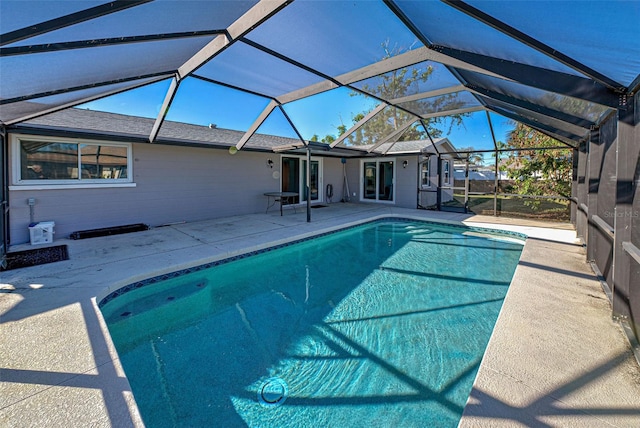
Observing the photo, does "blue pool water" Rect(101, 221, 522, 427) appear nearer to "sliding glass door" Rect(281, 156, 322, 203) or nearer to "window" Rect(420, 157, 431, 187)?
"sliding glass door" Rect(281, 156, 322, 203)

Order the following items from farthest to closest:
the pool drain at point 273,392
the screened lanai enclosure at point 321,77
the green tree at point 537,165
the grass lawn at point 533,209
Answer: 1. the grass lawn at point 533,209
2. the green tree at point 537,165
3. the pool drain at point 273,392
4. the screened lanai enclosure at point 321,77

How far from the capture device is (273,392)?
2562 mm

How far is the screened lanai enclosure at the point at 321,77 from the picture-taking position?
7.59 feet

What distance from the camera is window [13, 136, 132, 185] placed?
6.28 metres

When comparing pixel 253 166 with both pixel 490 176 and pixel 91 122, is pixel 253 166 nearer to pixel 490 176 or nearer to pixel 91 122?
pixel 91 122

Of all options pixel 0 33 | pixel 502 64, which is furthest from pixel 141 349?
pixel 502 64

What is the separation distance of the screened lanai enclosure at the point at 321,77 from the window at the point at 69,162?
35mm

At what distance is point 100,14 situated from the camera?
2346 millimetres

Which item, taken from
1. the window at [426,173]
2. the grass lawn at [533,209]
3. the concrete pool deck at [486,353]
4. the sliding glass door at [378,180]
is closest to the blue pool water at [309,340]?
the concrete pool deck at [486,353]

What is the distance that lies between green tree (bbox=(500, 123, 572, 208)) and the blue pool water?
19.6ft

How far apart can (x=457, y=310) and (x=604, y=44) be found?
3.32 m

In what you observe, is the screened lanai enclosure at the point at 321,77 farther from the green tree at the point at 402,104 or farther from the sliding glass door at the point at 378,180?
the sliding glass door at the point at 378,180

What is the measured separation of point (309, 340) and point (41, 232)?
684 cm

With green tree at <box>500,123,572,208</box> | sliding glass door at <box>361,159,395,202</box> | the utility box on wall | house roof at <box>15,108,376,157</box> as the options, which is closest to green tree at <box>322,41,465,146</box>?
house roof at <box>15,108,376,157</box>
